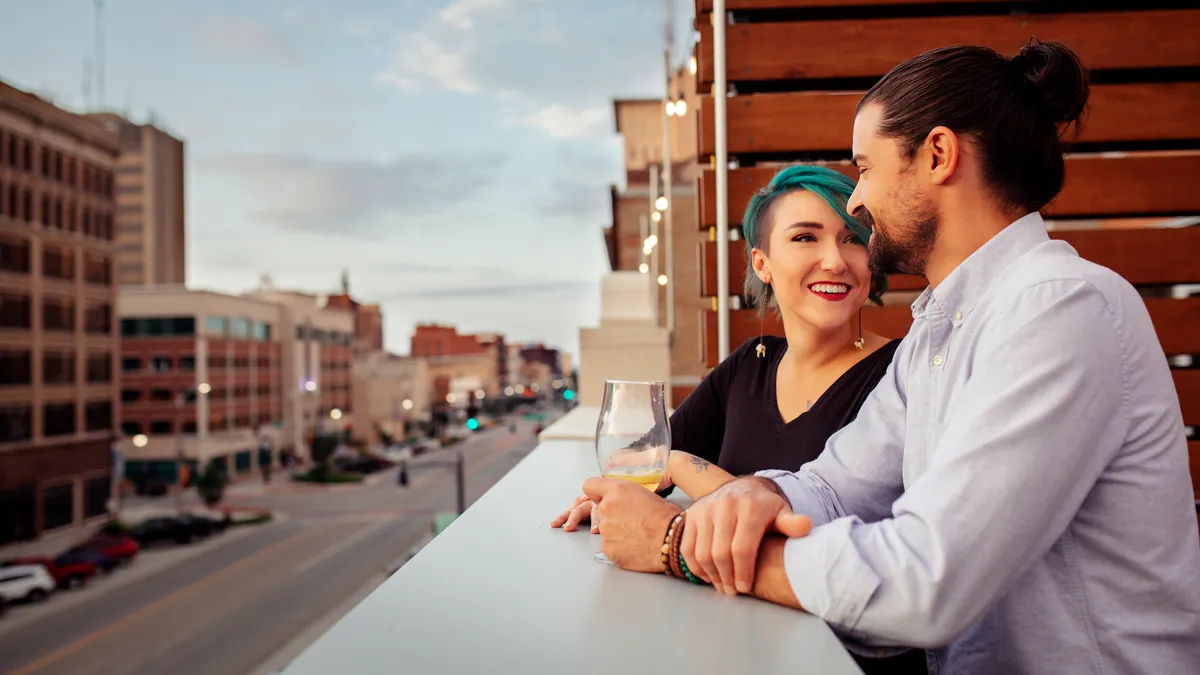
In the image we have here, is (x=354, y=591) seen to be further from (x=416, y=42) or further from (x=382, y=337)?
(x=382, y=337)

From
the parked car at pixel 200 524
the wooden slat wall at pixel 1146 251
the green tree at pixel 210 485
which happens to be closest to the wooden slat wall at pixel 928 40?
the wooden slat wall at pixel 1146 251

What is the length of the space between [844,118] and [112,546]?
3216cm

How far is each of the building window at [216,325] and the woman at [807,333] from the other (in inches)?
1575

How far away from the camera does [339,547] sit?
32344mm

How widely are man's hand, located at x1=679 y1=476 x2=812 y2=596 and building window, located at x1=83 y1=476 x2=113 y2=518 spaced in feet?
113

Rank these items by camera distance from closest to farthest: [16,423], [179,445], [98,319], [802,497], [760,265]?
[802,497] → [760,265] → [16,423] → [98,319] → [179,445]

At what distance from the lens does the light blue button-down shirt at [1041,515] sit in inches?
30.0

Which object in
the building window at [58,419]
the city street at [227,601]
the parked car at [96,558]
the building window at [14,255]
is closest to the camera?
the city street at [227,601]

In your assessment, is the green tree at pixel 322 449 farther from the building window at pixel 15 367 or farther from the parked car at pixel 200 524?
the building window at pixel 15 367

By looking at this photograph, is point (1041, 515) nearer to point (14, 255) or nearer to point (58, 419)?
point (14, 255)

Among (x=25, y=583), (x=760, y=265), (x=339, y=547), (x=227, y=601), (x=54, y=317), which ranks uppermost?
(x=54, y=317)

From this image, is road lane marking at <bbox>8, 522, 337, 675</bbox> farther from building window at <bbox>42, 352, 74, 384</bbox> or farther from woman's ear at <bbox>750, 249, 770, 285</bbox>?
woman's ear at <bbox>750, 249, 770, 285</bbox>

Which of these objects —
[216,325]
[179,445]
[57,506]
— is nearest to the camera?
[57,506]

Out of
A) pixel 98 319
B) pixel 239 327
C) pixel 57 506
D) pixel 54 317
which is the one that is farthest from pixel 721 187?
pixel 239 327
